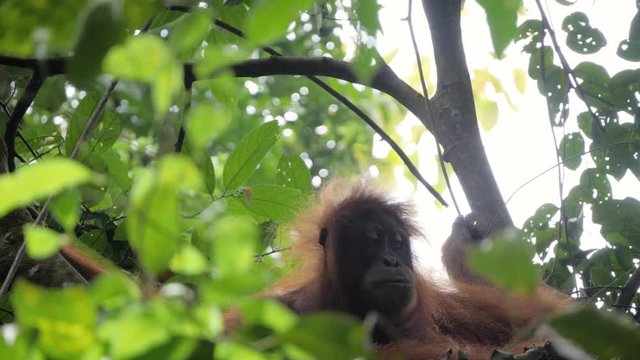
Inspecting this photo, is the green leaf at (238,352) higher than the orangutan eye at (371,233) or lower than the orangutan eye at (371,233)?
higher

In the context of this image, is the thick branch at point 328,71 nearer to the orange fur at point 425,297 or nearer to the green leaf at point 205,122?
the orange fur at point 425,297

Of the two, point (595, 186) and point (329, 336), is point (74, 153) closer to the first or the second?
point (329, 336)

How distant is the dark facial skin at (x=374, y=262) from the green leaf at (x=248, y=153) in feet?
3.68

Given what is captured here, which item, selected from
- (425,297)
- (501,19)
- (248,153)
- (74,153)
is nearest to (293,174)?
(248,153)

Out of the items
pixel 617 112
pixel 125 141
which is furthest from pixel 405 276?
pixel 125 141

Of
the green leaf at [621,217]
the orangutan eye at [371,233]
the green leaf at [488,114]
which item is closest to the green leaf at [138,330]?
the green leaf at [621,217]

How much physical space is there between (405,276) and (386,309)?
0.65 ft

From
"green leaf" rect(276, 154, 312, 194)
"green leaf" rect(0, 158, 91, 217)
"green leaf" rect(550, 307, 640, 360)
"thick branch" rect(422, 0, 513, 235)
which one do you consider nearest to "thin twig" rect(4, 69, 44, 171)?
"green leaf" rect(276, 154, 312, 194)

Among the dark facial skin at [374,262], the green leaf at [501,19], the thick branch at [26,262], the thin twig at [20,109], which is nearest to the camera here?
the green leaf at [501,19]

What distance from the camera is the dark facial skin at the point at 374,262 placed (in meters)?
3.91

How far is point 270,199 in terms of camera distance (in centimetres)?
338

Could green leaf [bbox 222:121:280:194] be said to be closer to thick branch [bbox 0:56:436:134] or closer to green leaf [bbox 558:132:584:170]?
thick branch [bbox 0:56:436:134]

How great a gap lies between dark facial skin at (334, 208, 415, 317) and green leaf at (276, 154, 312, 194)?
654mm

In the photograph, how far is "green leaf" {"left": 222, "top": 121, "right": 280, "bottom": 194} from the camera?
308 cm
